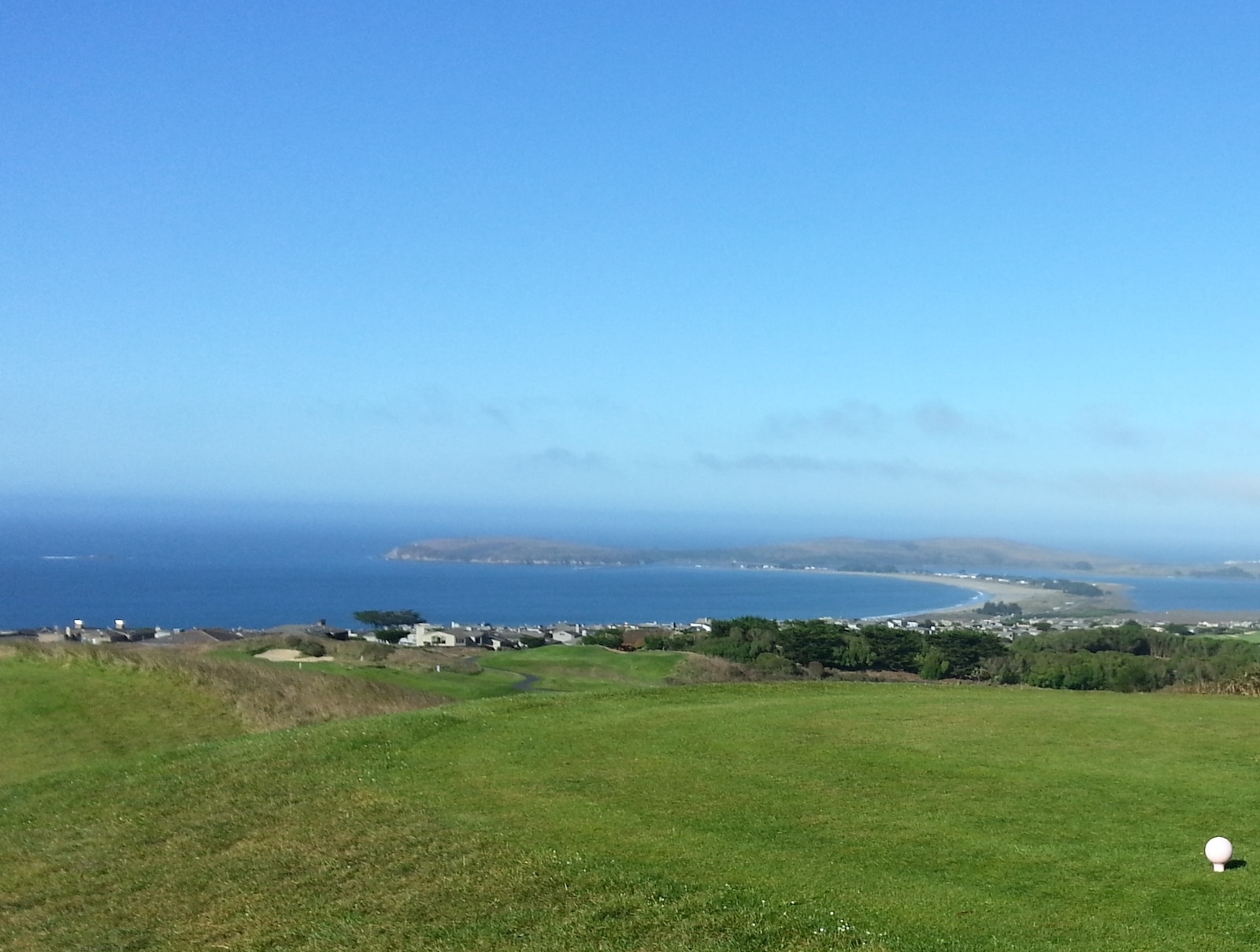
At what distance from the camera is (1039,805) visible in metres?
11.4

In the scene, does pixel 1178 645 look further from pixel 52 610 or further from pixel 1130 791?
pixel 52 610

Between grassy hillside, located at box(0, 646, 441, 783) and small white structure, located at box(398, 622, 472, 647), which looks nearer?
grassy hillside, located at box(0, 646, 441, 783)

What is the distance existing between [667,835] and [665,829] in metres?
0.20

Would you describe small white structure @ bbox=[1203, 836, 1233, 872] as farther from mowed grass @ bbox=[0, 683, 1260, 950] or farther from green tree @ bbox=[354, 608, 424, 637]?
green tree @ bbox=[354, 608, 424, 637]

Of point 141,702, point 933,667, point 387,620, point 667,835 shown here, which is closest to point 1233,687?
point 667,835

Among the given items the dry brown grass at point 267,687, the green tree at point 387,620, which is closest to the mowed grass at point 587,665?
the dry brown grass at point 267,687

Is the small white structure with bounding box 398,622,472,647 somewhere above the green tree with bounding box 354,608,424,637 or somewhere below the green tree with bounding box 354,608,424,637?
above

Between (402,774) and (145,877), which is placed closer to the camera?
(145,877)

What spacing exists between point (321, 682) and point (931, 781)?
15723 millimetres

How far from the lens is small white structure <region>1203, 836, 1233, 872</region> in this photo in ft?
29.1

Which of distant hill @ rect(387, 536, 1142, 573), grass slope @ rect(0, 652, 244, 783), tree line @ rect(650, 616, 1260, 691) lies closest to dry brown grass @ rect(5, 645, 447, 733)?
grass slope @ rect(0, 652, 244, 783)

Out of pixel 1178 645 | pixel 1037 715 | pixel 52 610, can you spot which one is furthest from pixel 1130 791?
pixel 52 610

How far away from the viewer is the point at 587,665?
1485 inches

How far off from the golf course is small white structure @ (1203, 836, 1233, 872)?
10 cm
